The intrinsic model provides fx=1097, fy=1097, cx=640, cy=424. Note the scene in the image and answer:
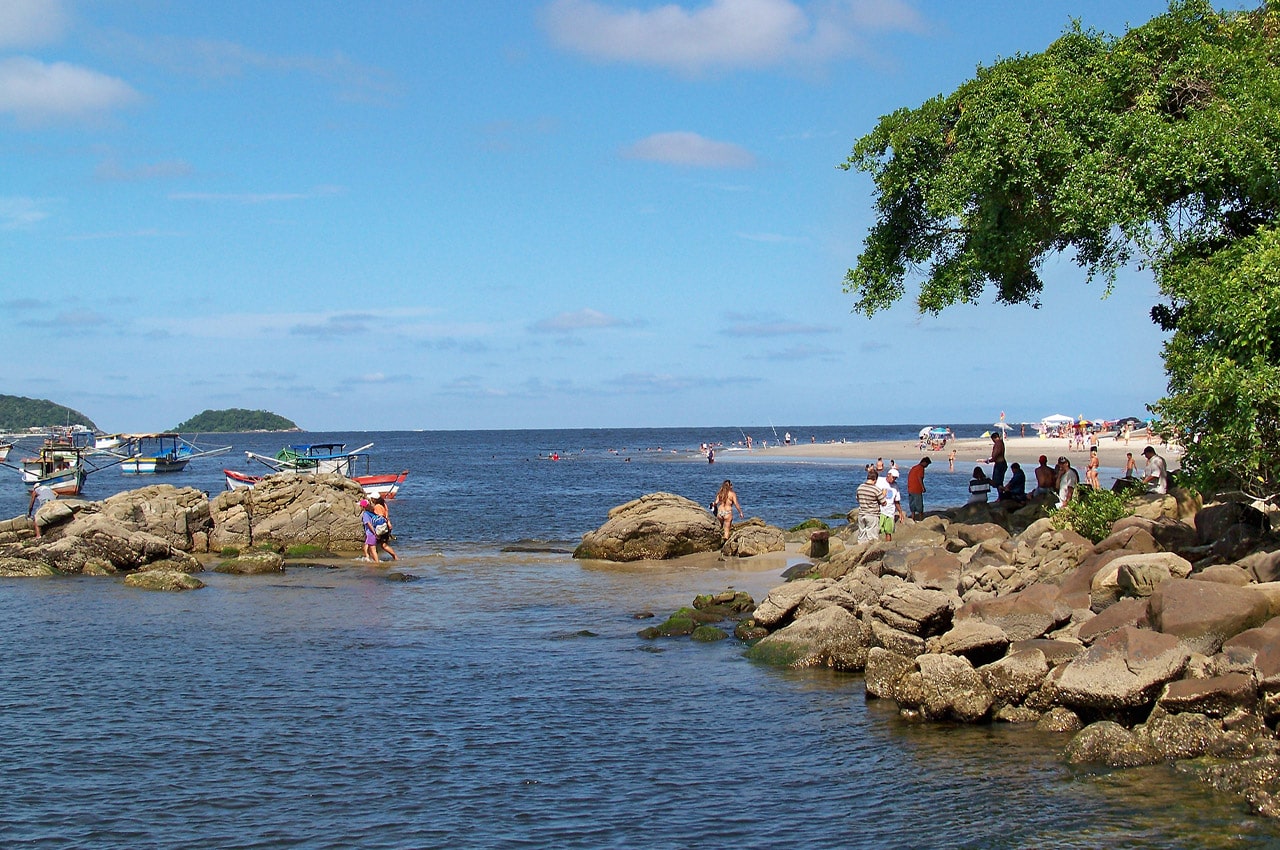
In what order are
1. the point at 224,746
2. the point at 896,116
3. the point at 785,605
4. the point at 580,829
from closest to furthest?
the point at 580,829
the point at 224,746
the point at 785,605
the point at 896,116

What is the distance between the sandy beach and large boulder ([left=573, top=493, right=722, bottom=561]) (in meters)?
32.9

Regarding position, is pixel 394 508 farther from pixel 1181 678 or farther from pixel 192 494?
pixel 1181 678

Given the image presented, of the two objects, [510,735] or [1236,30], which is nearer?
[510,735]

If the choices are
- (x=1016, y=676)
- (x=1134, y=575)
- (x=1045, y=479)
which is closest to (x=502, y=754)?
(x=1016, y=676)

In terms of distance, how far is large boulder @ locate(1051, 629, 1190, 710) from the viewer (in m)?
12.9

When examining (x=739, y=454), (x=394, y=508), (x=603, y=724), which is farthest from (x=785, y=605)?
(x=739, y=454)

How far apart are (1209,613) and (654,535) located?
1890 centimetres

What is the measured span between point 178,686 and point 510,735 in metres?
6.10

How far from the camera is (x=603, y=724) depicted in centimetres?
1471

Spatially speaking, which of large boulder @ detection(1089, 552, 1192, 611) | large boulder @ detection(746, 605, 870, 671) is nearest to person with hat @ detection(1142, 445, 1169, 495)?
large boulder @ detection(1089, 552, 1192, 611)

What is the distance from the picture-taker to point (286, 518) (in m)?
35.5

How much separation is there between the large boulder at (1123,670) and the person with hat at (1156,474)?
8962mm

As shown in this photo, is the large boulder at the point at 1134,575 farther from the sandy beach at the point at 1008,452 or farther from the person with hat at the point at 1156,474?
the sandy beach at the point at 1008,452

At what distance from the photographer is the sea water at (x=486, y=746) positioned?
11.0m
